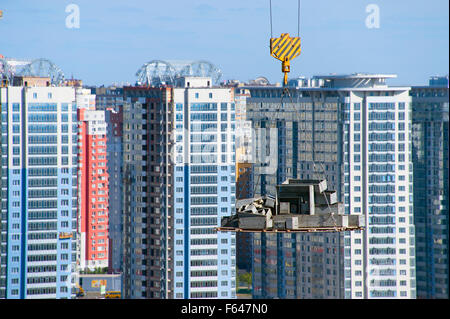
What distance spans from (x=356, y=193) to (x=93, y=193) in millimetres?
8693

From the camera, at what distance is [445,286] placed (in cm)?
2559

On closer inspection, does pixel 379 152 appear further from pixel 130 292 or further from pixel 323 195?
pixel 323 195

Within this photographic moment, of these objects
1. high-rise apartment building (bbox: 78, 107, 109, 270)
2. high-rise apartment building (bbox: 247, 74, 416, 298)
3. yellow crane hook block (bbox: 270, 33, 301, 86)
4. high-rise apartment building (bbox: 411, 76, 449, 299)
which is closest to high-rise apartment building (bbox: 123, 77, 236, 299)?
high-rise apartment building (bbox: 247, 74, 416, 298)

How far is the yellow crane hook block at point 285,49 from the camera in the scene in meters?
9.45

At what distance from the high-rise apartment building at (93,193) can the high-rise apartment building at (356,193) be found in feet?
21.4

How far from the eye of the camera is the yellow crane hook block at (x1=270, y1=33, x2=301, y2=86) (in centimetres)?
945

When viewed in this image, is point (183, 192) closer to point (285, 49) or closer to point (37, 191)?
point (37, 191)

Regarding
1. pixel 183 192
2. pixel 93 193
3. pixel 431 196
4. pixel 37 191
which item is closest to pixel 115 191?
pixel 93 193

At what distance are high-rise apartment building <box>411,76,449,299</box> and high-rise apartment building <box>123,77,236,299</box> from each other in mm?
4899

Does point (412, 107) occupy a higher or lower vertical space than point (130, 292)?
higher

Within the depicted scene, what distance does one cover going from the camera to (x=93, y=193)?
99.2 feet
